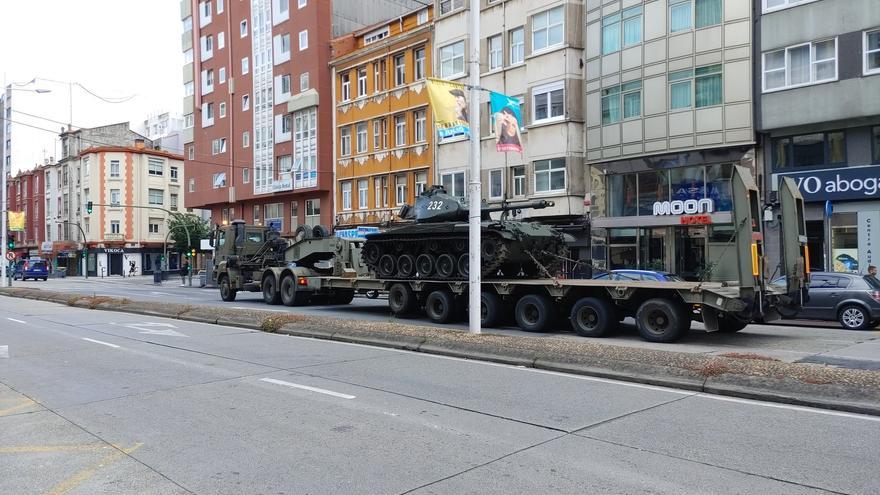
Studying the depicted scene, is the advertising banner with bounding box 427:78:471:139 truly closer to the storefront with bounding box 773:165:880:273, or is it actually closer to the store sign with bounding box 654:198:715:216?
the storefront with bounding box 773:165:880:273

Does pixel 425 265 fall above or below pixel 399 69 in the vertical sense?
below

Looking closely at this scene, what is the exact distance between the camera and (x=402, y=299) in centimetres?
1748

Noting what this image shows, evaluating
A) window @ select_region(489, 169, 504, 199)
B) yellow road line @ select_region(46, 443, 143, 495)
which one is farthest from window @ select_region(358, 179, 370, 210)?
yellow road line @ select_region(46, 443, 143, 495)

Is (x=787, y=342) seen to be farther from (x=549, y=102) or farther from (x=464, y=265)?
(x=549, y=102)

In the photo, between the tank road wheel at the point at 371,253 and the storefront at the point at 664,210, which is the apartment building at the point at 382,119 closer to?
the storefront at the point at 664,210

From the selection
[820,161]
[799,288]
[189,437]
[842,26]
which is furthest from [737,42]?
[189,437]

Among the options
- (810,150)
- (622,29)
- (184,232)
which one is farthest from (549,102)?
(184,232)

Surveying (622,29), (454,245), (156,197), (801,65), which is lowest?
(454,245)

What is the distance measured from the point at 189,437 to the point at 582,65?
25.5 metres

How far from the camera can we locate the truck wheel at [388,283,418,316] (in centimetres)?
1736

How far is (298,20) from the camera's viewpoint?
42.7 metres

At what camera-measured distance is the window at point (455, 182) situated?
3319 cm

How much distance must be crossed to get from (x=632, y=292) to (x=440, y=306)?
5.14 meters

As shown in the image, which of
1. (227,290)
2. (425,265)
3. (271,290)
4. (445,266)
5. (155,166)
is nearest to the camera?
(445,266)
